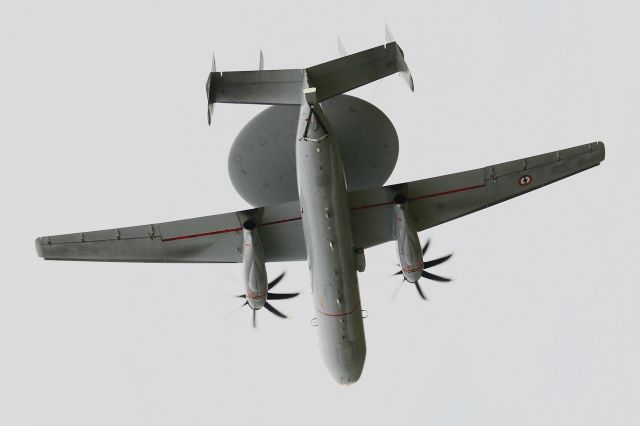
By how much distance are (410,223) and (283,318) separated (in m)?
4.77

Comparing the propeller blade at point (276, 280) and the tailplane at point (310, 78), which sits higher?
the tailplane at point (310, 78)

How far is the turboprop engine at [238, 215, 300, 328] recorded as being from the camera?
18.4 meters

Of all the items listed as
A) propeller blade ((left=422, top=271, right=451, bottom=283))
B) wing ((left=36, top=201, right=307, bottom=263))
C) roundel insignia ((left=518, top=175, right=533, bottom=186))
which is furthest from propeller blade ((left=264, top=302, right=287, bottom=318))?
roundel insignia ((left=518, top=175, right=533, bottom=186))

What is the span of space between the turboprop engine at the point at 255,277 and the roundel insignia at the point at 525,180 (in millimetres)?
7807

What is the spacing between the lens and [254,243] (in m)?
18.8

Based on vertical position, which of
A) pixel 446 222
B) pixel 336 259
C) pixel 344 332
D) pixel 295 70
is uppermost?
pixel 295 70

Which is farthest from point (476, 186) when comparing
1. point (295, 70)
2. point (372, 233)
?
point (295, 70)

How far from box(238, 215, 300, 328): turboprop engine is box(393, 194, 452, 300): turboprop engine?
3394 millimetres

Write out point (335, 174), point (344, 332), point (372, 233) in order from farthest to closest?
point (372, 233)
point (344, 332)
point (335, 174)

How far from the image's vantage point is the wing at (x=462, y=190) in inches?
773

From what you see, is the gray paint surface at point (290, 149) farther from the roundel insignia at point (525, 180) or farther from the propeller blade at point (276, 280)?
the roundel insignia at point (525, 180)

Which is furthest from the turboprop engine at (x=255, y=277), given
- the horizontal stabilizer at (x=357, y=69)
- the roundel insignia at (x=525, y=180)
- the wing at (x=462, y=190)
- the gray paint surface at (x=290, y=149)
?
the roundel insignia at (x=525, y=180)

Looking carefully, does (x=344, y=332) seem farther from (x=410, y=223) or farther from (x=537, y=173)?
(x=537, y=173)

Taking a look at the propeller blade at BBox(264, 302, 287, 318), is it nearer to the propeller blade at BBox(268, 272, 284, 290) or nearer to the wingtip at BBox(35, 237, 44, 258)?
the propeller blade at BBox(268, 272, 284, 290)
